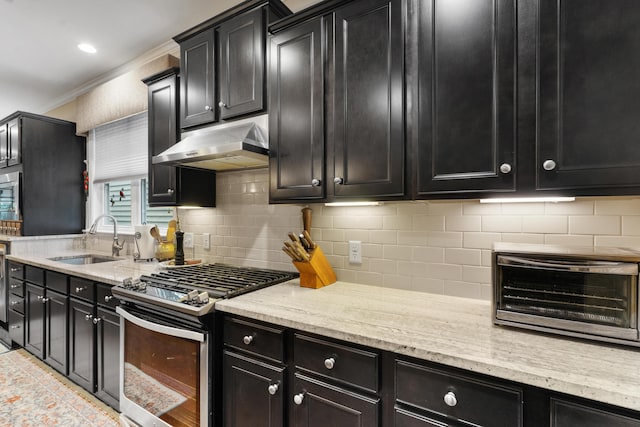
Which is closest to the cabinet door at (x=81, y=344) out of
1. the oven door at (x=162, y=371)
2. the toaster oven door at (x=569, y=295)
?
the oven door at (x=162, y=371)

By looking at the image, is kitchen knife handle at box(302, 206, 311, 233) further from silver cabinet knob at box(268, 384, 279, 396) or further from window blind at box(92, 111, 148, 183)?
window blind at box(92, 111, 148, 183)

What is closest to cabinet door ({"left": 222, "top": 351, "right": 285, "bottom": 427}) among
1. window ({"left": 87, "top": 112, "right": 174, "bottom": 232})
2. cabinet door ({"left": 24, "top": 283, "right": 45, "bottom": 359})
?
window ({"left": 87, "top": 112, "right": 174, "bottom": 232})

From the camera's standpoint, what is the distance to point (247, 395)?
1360 mm

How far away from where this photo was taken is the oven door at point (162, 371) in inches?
57.6

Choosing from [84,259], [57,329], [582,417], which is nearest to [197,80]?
[57,329]

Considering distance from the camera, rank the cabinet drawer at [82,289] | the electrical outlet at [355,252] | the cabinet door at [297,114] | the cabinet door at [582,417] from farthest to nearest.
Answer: the cabinet drawer at [82,289]
the electrical outlet at [355,252]
the cabinet door at [297,114]
the cabinet door at [582,417]

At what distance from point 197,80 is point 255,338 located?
173 centimetres

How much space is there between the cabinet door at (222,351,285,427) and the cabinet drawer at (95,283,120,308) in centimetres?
104

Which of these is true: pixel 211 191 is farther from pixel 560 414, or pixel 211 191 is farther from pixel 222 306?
pixel 560 414

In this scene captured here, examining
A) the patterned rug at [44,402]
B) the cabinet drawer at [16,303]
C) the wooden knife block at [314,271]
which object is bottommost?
the patterned rug at [44,402]

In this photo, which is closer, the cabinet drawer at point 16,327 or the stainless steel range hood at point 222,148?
the stainless steel range hood at point 222,148

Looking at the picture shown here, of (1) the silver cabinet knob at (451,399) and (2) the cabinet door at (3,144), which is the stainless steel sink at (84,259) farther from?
(1) the silver cabinet knob at (451,399)

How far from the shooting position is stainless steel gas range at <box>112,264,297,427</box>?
4.74 feet

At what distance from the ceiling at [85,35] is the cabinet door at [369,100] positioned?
847mm
